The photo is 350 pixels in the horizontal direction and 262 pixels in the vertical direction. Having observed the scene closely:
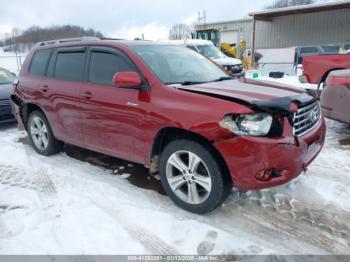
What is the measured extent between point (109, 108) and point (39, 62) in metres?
2.16

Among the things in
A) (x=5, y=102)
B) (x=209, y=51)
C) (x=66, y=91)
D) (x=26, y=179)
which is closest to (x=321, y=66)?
(x=66, y=91)

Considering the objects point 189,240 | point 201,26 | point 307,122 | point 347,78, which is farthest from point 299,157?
point 201,26

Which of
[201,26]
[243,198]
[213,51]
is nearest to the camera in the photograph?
[243,198]

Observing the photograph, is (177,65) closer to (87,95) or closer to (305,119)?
(87,95)

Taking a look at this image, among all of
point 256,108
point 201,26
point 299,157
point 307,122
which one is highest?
point 201,26

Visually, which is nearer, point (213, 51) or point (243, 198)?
point (243, 198)

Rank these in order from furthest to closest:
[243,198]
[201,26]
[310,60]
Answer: [201,26], [310,60], [243,198]

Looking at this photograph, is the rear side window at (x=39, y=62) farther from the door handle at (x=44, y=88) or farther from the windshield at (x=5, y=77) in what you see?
the windshield at (x=5, y=77)

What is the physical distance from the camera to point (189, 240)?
2.91 meters

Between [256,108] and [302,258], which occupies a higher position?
[256,108]

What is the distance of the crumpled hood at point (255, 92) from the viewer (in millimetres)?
2971

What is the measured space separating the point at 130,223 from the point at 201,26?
3561cm

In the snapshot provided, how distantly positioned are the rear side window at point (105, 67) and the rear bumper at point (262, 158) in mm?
1663

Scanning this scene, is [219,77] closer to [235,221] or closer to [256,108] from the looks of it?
[256,108]
